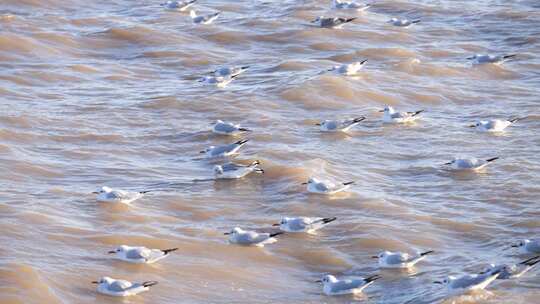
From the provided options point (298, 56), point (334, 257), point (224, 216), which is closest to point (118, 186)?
point (224, 216)

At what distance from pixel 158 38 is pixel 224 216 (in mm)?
8515

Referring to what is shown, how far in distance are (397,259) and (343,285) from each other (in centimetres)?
87

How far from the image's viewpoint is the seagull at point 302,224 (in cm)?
1341

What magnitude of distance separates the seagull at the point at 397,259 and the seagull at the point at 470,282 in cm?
90

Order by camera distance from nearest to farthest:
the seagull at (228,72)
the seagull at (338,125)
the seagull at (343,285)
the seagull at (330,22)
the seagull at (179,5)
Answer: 1. the seagull at (343,285)
2. the seagull at (338,125)
3. the seagull at (228,72)
4. the seagull at (330,22)
5. the seagull at (179,5)

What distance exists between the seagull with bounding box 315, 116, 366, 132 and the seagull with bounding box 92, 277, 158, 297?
594 cm

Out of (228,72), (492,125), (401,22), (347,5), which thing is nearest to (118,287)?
(492,125)

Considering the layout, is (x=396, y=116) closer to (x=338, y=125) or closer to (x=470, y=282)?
(x=338, y=125)

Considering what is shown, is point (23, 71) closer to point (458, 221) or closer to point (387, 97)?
point (387, 97)

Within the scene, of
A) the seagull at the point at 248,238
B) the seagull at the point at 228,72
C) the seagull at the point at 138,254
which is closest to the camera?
the seagull at the point at 138,254

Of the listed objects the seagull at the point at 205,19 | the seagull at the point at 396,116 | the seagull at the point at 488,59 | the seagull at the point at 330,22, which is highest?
the seagull at the point at 205,19

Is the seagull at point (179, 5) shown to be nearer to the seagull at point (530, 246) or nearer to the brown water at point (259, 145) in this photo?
the brown water at point (259, 145)

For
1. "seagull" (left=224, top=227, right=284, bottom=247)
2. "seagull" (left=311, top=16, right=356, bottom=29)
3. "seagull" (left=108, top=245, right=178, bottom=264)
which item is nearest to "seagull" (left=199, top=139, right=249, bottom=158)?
"seagull" (left=224, top=227, right=284, bottom=247)

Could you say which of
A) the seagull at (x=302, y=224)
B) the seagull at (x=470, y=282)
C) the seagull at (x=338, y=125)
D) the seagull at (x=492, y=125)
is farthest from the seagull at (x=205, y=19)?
the seagull at (x=470, y=282)
